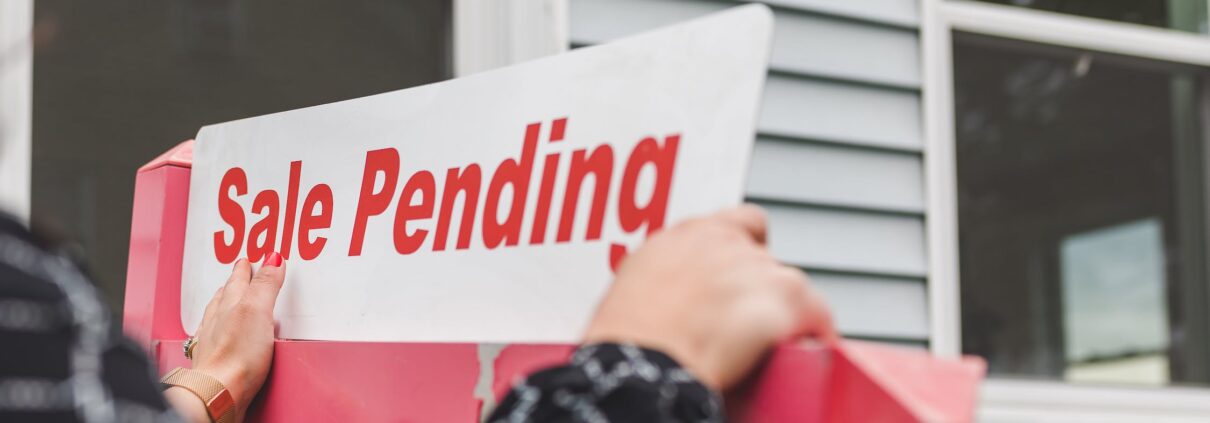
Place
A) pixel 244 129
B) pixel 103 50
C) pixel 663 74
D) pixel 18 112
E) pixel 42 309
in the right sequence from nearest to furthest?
pixel 42 309, pixel 663 74, pixel 244 129, pixel 18 112, pixel 103 50

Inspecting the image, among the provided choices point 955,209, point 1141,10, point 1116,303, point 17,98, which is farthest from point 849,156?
point 1116,303

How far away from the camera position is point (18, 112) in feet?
5.21

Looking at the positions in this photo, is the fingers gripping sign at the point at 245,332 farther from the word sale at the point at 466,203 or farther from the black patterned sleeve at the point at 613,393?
the black patterned sleeve at the point at 613,393

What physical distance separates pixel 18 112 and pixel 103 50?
6.54 meters

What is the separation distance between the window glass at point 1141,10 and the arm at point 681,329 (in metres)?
2.13

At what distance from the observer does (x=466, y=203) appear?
760 mm

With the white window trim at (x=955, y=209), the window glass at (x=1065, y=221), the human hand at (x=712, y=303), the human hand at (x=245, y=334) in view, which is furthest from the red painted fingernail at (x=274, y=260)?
the window glass at (x=1065, y=221)

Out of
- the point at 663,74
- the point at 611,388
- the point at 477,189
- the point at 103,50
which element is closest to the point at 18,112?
the point at 477,189

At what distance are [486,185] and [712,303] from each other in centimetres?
25

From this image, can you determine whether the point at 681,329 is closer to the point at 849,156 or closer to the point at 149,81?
the point at 849,156

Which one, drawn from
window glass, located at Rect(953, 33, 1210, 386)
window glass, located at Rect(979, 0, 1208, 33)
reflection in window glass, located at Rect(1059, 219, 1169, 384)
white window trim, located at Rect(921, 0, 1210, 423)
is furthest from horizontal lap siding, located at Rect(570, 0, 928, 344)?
reflection in window glass, located at Rect(1059, 219, 1169, 384)

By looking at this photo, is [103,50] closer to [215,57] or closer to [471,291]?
[215,57]

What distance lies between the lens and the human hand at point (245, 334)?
0.87 metres

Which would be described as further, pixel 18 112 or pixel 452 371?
pixel 18 112
